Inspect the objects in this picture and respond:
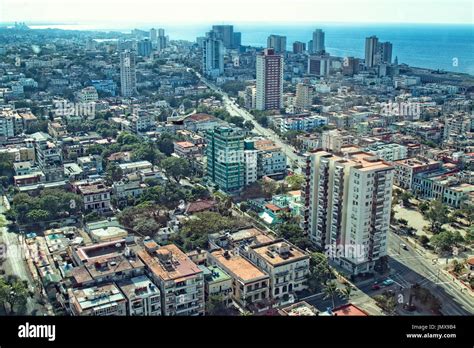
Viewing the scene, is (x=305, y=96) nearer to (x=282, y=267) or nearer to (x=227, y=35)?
(x=282, y=267)

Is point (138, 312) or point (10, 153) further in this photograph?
point (10, 153)

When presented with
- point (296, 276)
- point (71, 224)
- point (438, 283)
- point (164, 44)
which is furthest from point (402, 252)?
point (164, 44)

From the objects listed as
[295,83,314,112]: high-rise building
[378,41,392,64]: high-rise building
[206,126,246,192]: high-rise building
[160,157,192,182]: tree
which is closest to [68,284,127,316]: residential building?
[206,126,246,192]: high-rise building

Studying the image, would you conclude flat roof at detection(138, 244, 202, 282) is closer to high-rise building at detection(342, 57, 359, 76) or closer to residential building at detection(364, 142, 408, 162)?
residential building at detection(364, 142, 408, 162)

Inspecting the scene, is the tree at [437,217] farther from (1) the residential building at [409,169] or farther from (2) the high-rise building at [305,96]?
(2) the high-rise building at [305,96]

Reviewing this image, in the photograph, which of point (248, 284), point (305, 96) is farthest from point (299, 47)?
point (248, 284)

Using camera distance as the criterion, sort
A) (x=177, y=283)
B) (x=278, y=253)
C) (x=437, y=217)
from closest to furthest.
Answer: (x=177, y=283) → (x=278, y=253) → (x=437, y=217)
